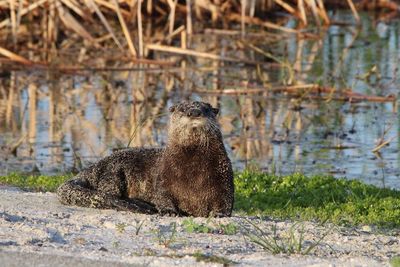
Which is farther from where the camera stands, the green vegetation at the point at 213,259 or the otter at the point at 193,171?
the otter at the point at 193,171

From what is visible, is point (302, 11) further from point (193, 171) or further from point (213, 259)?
point (213, 259)

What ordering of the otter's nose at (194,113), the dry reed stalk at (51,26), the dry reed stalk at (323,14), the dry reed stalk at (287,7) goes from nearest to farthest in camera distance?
the otter's nose at (194,113)
the dry reed stalk at (51,26)
the dry reed stalk at (323,14)
the dry reed stalk at (287,7)

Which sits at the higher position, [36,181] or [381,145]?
[381,145]

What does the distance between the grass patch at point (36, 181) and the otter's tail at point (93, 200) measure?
5.49 ft

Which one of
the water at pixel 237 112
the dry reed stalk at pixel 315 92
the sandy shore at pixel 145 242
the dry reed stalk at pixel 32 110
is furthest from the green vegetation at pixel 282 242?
the dry reed stalk at pixel 315 92

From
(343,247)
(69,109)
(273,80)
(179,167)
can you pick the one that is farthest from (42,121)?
(343,247)

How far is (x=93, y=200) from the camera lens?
Result: 988 cm

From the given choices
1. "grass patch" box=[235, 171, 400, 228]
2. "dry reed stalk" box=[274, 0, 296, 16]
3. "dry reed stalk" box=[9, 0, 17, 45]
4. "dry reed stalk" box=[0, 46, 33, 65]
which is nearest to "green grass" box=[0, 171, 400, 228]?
"grass patch" box=[235, 171, 400, 228]

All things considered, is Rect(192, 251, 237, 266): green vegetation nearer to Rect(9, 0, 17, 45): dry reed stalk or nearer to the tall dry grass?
the tall dry grass

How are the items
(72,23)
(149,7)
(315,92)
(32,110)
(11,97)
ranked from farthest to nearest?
(149,7), (72,23), (11,97), (315,92), (32,110)

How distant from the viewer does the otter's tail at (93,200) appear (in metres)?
9.58

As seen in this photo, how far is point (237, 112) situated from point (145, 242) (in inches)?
435

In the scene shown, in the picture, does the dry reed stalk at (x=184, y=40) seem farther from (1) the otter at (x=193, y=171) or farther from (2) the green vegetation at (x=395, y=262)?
(2) the green vegetation at (x=395, y=262)

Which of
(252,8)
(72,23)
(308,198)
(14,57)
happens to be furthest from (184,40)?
(308,198)
